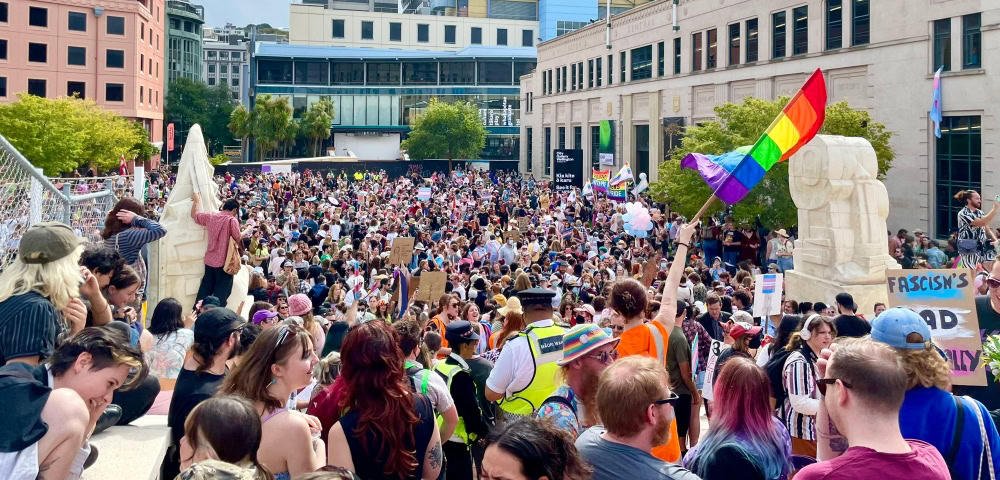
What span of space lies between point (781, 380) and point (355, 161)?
61.1m

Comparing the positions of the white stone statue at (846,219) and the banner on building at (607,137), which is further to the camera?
the banner on building at (607,137)

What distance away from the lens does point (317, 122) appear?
8306 cm

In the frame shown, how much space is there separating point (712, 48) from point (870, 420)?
39.9m

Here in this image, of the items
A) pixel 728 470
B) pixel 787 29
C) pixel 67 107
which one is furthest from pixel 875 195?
pixel 67 107

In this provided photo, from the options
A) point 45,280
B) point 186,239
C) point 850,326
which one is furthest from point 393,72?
point 45,280

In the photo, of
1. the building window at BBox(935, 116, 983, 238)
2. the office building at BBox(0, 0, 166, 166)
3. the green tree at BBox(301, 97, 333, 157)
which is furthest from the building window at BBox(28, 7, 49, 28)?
the building window at BBox(935, 116, 983, 238)

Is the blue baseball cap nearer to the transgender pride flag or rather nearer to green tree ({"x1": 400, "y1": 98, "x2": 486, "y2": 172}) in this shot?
the transgender pride flag

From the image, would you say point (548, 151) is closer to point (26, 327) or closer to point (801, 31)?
point (801, 31)

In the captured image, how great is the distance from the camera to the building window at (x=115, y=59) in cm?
6406

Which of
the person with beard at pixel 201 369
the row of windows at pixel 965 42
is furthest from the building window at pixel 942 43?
the person with beard at pixel 201 369

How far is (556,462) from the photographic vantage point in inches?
141

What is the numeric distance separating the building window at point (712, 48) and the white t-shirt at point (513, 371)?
1471 inches

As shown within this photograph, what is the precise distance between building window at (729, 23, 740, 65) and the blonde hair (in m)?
37.3

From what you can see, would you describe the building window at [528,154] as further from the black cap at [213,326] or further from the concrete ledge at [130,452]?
the concrete ledge at [130,452]
